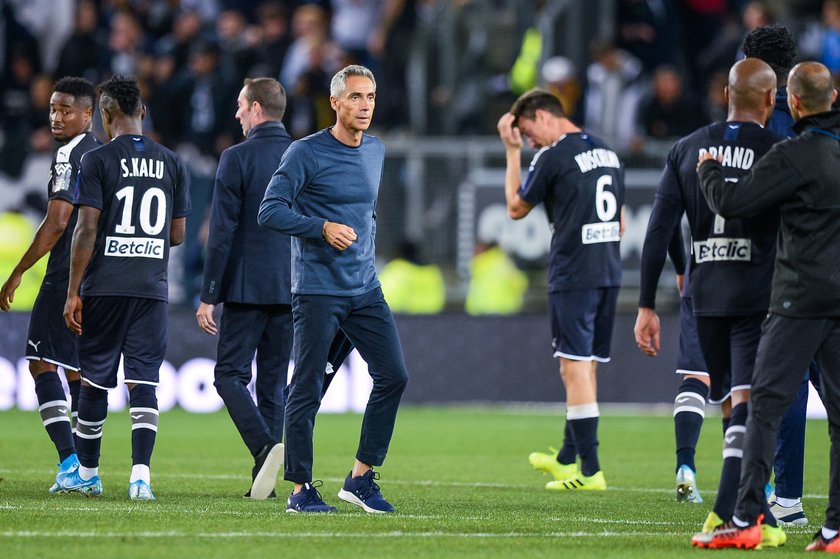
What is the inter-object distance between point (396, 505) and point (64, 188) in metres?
2.81

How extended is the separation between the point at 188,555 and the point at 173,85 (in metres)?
14.6

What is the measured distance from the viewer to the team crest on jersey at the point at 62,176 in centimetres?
893

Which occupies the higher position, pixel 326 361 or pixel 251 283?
pixel 251 283

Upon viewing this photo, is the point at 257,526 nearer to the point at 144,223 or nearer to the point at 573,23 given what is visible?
the point at 144,223

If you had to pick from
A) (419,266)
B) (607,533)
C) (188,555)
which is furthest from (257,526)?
(419,266)

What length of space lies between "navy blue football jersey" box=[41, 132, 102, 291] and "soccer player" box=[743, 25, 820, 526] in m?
4.11

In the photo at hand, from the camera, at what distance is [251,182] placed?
353 inches

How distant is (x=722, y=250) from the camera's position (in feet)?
23.4

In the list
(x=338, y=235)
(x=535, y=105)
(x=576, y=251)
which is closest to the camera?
(x=338, y=235)

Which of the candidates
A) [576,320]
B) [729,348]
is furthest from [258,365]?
[729,348]

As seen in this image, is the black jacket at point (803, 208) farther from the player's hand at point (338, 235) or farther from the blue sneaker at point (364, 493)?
the blue sneaker at point (364, 493)

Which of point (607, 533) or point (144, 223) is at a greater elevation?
point (144, 223)

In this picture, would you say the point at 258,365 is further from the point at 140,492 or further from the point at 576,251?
the point at 576,251

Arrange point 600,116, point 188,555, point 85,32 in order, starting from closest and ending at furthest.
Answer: point 188,555, point 600,116, point 85,32
